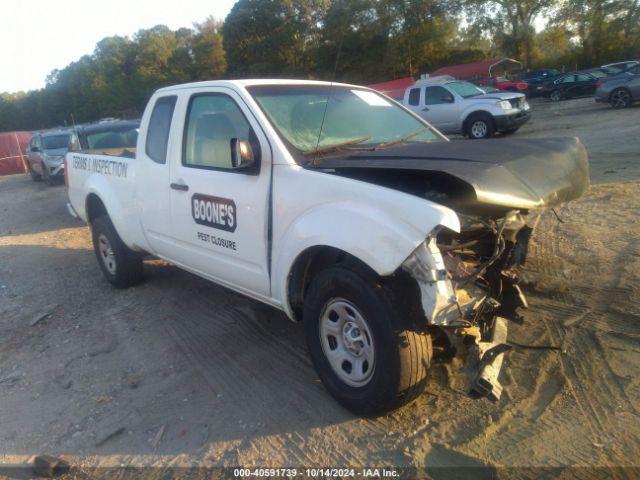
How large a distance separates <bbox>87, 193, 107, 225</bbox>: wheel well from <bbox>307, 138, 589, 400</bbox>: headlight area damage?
11.1 feet

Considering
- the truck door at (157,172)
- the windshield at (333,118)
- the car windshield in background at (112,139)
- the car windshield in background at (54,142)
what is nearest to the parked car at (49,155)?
the car windshield in background at (54,142)

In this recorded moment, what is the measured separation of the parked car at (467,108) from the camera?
14.8 meters

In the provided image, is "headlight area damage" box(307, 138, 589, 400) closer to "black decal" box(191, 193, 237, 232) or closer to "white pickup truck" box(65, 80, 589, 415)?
"white pickup truck" box(65, 80, 589, 415)

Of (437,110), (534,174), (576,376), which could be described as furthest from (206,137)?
(437,110)

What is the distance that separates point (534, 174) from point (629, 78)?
18482 millimetres

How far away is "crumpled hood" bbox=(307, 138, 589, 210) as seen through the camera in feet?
9.10

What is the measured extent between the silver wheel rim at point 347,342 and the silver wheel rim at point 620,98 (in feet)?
63.3

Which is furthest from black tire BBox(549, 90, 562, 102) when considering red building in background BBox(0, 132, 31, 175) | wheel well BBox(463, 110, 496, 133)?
red building in background BBox(0, 132, 31, 175)

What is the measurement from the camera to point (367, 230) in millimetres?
2771

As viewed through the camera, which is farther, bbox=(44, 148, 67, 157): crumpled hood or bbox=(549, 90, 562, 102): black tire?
bbox=(549, 90, 562, 102): black tire

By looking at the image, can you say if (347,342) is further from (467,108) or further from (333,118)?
(467,108)

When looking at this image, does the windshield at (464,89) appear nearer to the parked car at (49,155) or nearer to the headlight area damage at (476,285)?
the parked car at (49,155)

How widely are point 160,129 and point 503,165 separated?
9.86 ft

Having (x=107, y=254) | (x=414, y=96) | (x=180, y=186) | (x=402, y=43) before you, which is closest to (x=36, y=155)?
(x=414, y=96)
